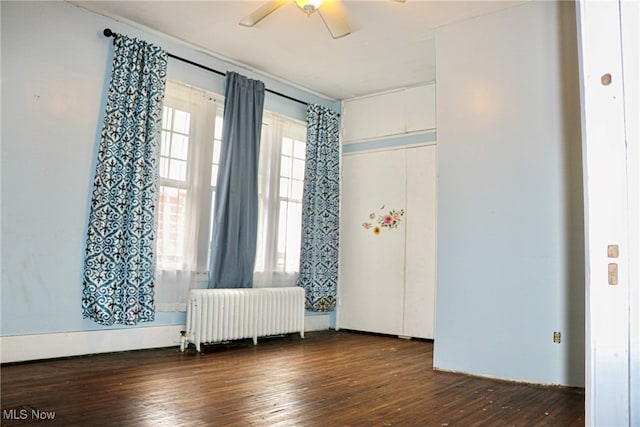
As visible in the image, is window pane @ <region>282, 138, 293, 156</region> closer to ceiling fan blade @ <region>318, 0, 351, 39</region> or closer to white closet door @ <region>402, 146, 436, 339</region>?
white closet door @ <region>402, 146, 436, 339</region>

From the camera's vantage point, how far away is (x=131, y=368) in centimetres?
352

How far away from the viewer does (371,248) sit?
5945mm

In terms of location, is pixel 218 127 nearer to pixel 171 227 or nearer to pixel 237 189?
pixel 237 189

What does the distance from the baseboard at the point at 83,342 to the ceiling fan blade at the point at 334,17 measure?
9.83 feet

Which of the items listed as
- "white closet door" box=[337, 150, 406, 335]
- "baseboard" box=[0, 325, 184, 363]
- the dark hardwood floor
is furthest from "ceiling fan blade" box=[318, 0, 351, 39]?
"baseboard" box=[0, 325, 184, 363]

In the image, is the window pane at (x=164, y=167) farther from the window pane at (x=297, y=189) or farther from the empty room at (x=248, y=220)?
the window pane at (x=297, y=189)

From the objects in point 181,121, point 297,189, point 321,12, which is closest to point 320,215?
point 297,189

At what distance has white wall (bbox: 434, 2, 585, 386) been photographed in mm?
3498

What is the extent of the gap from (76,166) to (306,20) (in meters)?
2.30

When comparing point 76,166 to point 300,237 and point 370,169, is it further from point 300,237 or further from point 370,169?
point 370,169

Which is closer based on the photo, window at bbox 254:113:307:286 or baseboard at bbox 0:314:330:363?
baseboard at bbox 0:314:330:363

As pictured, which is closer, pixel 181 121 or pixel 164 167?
pixel 164 167

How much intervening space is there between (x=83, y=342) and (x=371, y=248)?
3.34m

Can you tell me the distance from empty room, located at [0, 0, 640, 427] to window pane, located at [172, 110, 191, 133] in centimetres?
7
